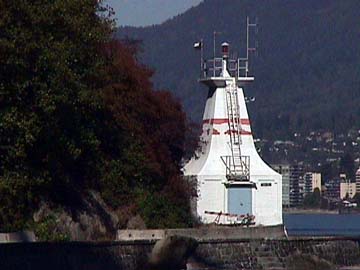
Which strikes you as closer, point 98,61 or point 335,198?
point 98,61

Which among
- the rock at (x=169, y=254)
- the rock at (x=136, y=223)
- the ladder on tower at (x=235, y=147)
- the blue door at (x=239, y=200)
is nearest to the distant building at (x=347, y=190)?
the ladder on tower at (x=235, y=147)

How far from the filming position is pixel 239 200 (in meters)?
70.2

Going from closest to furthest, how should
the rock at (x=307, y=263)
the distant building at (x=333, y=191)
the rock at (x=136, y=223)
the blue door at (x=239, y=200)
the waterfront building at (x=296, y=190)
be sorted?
the rock at (x=307, y=263), the rock at (x=136, y=223), the blue door at (x=239, y=200), the waterfront building at (x=296, y=190), the distant building at (x=333, y=191)

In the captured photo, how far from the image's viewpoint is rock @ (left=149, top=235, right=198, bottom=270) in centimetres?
5006

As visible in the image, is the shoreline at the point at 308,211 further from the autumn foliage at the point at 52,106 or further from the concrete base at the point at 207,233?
A: the autumn foliage at the point at 52,106

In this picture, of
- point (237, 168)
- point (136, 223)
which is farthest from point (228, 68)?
point (136, 223)

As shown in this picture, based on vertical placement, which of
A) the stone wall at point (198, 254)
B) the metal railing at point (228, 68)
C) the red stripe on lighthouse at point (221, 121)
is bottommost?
the stone wall at point (198, 254)

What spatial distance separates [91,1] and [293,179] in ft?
461

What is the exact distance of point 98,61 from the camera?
43.9 m

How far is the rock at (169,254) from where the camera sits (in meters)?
50.1

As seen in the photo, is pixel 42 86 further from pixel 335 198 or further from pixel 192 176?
pixel 335 198

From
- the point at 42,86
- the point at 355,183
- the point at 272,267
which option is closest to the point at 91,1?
the point at 42,86

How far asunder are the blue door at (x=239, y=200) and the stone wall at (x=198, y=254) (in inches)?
419

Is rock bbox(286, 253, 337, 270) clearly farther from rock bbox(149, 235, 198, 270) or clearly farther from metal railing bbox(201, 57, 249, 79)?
metal railing bbox(201, 57, 249, 79)
